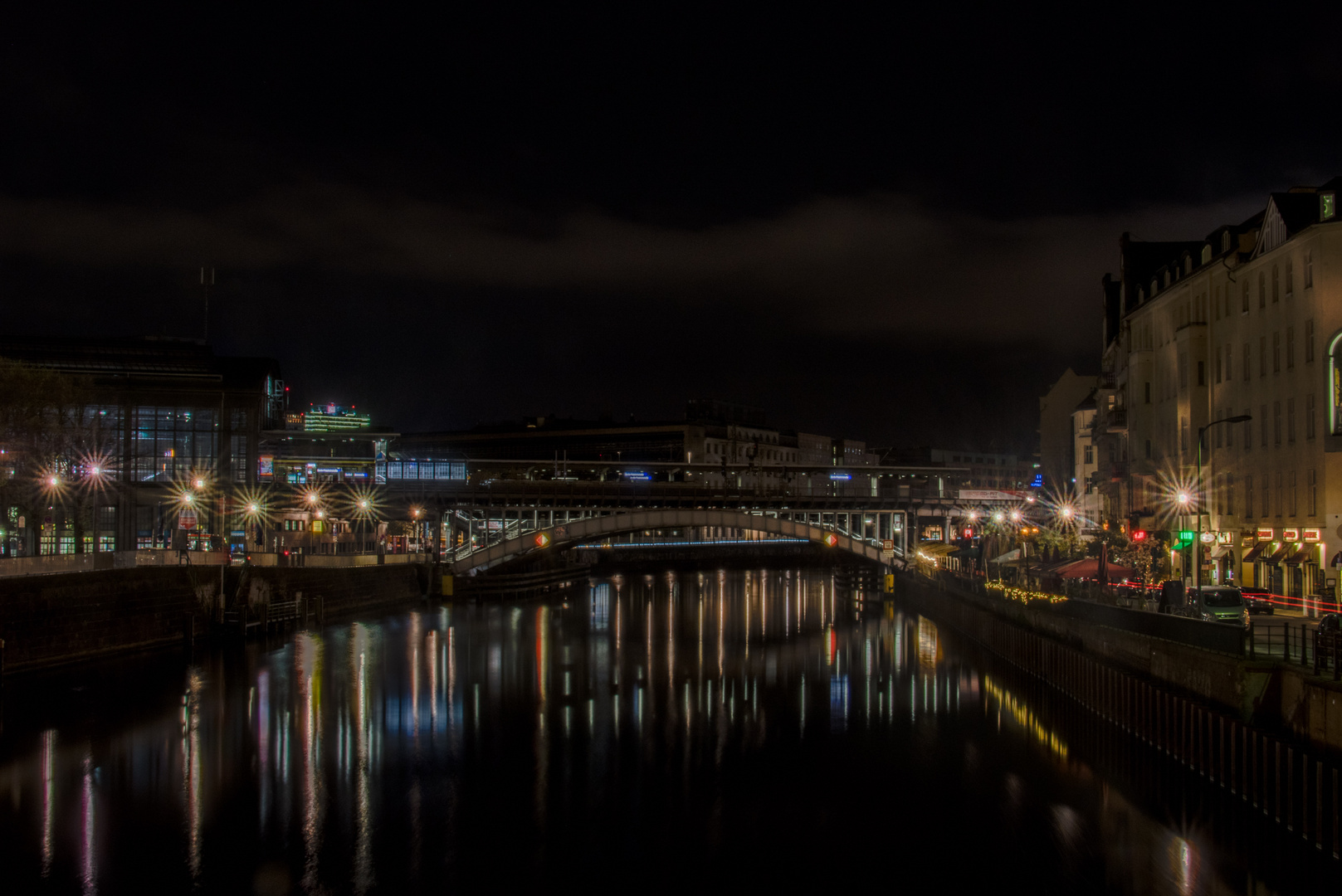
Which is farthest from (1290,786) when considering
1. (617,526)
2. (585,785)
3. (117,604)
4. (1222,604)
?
(617,526)

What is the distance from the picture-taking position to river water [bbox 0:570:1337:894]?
2128 centimetres

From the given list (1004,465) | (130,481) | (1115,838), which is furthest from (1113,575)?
(1004,465)

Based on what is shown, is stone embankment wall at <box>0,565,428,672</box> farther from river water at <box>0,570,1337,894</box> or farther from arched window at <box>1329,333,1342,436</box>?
arched window at <box>1329,333,1342,436</box>

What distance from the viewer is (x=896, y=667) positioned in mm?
48312

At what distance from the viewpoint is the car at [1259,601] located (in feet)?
118

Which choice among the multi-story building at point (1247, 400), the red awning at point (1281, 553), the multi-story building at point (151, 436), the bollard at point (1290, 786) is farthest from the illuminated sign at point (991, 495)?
the bollard at point (1290, 786)

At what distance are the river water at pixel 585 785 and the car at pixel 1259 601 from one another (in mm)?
7713

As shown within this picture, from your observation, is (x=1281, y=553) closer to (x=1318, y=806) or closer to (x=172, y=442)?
(x=1318, y=806)

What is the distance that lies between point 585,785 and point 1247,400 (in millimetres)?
34421

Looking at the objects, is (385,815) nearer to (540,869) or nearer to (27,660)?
(540,869)

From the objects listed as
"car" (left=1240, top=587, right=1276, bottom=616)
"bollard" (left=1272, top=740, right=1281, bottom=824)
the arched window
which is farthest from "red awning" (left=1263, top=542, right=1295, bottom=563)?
"bollard" (left=1272, top=740, right=1281, bottom=824)

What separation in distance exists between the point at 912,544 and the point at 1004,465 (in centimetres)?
10427

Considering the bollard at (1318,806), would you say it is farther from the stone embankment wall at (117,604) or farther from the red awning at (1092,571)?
the stone embankment wall at (117,604)

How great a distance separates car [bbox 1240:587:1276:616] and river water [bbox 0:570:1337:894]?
25.3 ft
